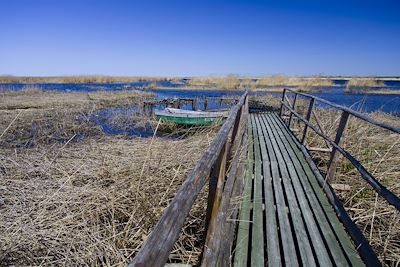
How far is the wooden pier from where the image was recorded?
98 centimetres

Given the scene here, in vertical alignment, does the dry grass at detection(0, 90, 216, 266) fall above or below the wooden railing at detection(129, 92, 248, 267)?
below

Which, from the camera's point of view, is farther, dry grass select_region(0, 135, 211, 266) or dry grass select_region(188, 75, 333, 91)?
dry grass select_region(188, 75, 333, 91)

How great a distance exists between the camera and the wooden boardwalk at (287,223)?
6.81ft

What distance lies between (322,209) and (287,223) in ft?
2.01

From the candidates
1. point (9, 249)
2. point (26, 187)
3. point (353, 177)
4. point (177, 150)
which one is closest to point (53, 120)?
point (26, 187)

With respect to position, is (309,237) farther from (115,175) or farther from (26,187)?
(26,187)

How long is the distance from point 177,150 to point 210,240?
337 cm

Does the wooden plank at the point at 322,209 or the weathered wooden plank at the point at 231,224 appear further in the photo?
the wooden plank at the point at 322,209

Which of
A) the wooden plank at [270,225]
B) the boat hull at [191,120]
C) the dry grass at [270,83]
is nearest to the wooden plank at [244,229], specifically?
the wooden plank at [270,225]

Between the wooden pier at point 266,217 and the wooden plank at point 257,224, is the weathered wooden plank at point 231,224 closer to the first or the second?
the wooden pier at point 266,217

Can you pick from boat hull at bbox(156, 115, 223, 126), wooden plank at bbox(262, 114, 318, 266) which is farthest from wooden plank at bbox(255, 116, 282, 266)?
boat hull at bbox(156, 115, 223, 126)

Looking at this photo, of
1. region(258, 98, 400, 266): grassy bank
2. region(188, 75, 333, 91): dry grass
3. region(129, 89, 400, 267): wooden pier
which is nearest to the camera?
region(129, 89, 400, 267): wooden pier

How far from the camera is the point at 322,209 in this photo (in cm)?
288

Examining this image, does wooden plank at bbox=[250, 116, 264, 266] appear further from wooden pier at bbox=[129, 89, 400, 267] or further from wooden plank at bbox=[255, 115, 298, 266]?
wooden plank at bbox=[255, 115, 298, 266]
